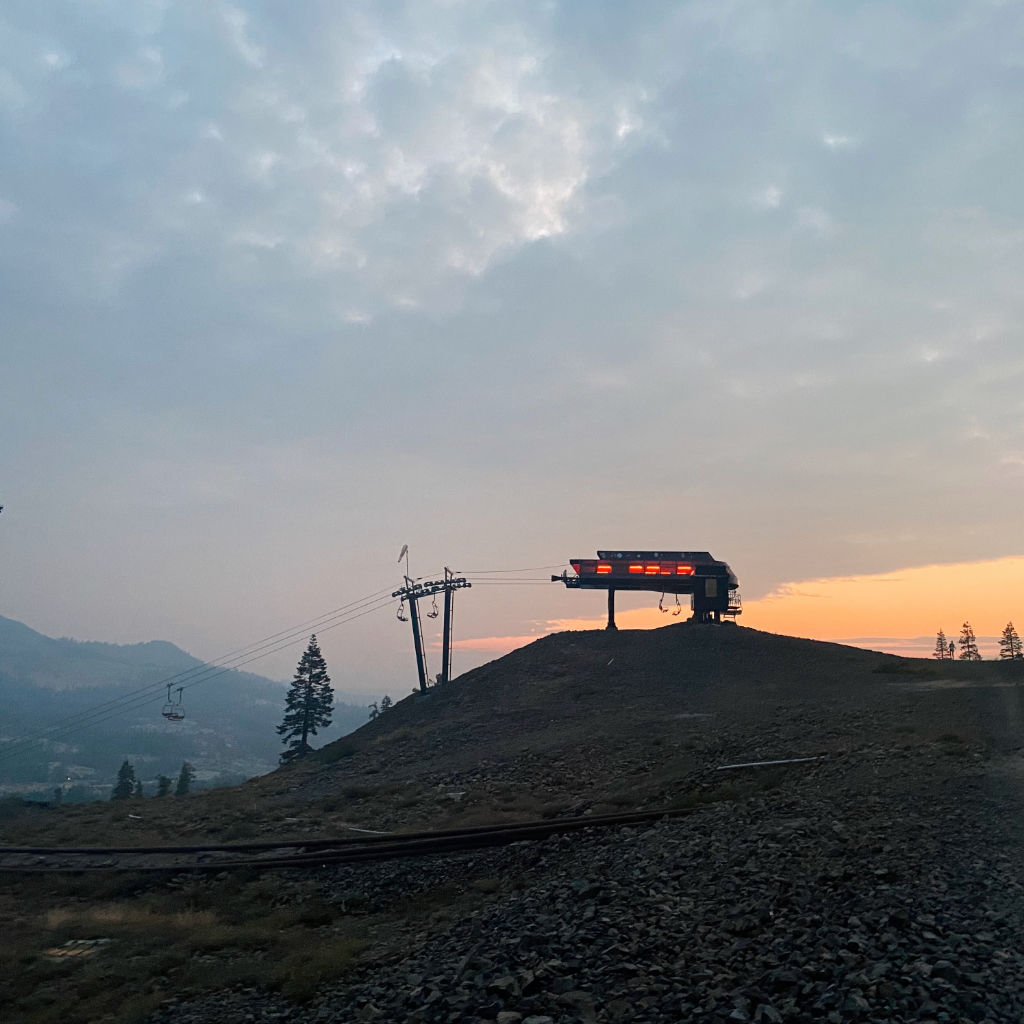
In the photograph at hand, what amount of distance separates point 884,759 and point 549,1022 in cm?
1693

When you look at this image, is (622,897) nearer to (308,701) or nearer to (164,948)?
(164,948)

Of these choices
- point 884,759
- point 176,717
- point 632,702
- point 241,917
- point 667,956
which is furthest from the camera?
point 176,717

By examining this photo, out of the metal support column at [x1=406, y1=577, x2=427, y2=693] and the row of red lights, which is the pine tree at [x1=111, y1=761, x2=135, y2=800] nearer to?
the metal support column at [x1=406, y1=577, x2=427, y2=693]

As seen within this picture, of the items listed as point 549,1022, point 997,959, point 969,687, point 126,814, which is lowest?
point 126,814

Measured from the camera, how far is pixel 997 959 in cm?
920

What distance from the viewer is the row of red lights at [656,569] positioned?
2613 inches

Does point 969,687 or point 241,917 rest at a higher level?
point 969,687

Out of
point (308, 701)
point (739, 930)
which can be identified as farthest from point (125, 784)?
point (739, 930)

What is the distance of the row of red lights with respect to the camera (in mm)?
66375

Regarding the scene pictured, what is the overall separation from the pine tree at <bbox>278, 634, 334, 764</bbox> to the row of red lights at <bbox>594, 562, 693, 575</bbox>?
30966 millimetres

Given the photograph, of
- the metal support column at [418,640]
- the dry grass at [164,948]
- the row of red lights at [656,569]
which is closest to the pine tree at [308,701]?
the metal support column at [418,640]

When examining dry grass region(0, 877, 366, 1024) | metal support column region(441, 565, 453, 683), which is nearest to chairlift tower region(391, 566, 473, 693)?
metal support column region(441, 565, 453, 683)

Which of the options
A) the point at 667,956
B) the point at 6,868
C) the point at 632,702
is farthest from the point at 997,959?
the point at 632,702

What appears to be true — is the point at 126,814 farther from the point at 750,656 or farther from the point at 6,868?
the point at 750,656
